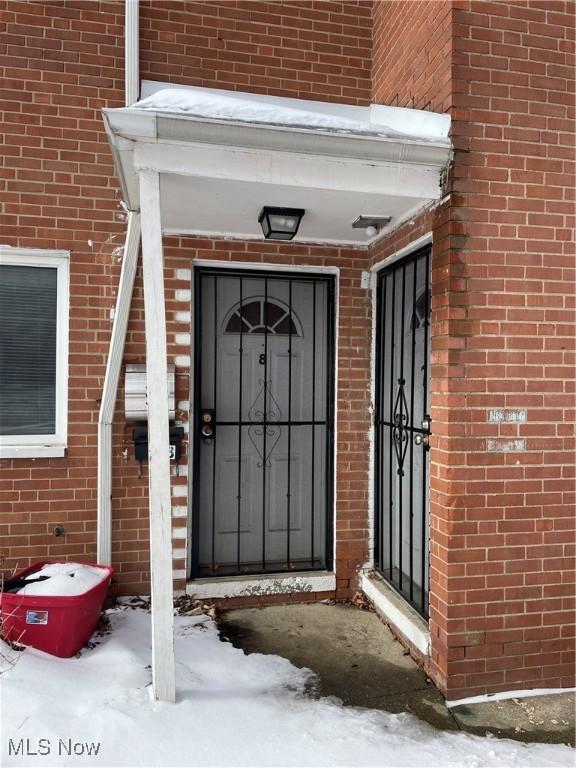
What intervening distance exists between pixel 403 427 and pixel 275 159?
1.99m

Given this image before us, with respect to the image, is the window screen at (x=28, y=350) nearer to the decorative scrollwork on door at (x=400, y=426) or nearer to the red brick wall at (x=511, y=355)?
the decorative scrollwork on door at (x=400, y=426)

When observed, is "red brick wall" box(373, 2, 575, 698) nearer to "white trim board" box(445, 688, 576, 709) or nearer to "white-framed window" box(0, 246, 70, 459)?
"white trim board" box(445, 688, 576, 709)

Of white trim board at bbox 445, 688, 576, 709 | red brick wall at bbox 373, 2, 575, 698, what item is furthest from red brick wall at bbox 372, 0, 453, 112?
white trim board at bbox 445, 688, 576, 709

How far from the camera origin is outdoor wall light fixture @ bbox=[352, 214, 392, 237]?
3.52 metres

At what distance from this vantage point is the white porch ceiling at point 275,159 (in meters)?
2.57

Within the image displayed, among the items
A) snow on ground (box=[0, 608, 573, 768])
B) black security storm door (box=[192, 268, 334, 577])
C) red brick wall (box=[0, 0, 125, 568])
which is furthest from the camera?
black security storm door (box=[192, 268, 334, 577])

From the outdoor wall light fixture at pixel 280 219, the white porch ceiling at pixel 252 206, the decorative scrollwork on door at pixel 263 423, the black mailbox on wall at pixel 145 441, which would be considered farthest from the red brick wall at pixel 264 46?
the black mailbox on wall at pixel 145 441

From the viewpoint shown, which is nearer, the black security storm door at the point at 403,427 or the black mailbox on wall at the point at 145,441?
the black security storm door at the point at 403,427

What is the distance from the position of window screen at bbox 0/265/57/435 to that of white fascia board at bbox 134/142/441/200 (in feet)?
5.41

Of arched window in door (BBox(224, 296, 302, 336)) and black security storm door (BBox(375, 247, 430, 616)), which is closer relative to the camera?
black security storm door (BBox(375, 247, 430, 616))

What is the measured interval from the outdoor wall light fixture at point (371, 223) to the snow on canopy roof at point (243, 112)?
708 millimetres

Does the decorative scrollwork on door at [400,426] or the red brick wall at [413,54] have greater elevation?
the red brick wall at [413,54]

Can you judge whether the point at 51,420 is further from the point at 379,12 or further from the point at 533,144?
the point at 379,12

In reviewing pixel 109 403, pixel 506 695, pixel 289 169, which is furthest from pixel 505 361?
Answer: pixel 109 403
